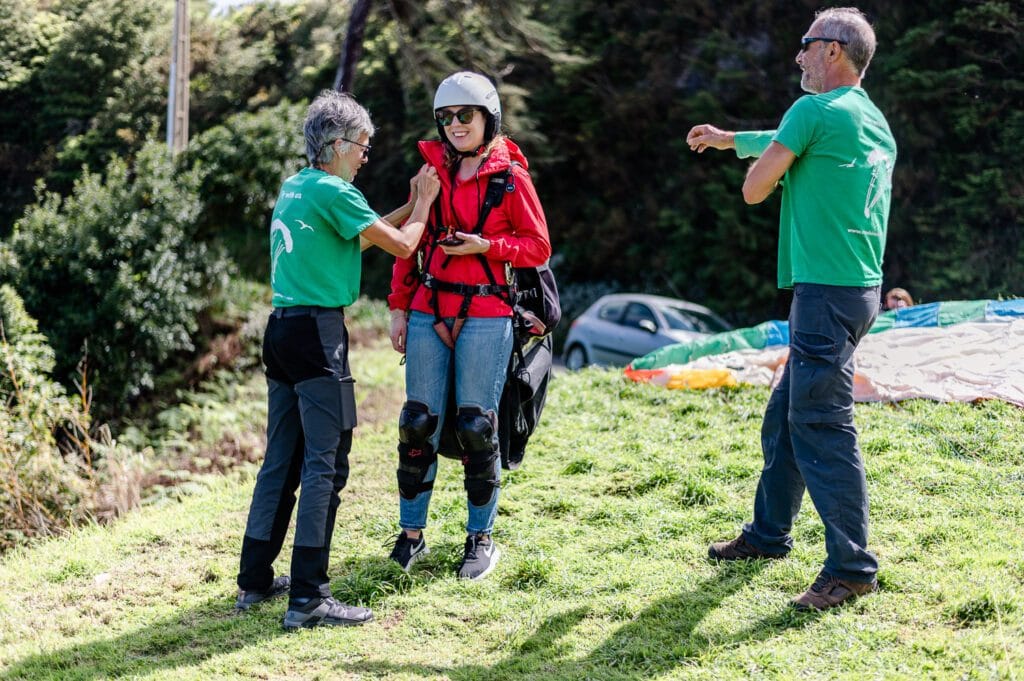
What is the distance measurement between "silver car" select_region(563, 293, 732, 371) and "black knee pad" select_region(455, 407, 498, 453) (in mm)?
9353

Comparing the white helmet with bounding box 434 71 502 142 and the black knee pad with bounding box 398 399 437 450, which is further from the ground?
the white helmet with bounding box 434 71 502 142

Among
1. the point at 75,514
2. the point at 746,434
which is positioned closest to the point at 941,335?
the point at 746,434

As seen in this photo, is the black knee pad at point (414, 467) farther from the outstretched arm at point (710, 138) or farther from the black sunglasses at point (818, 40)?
the black sunglasses at point (818, 40)

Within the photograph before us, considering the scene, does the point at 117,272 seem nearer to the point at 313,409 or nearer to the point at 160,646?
the point at 160,646

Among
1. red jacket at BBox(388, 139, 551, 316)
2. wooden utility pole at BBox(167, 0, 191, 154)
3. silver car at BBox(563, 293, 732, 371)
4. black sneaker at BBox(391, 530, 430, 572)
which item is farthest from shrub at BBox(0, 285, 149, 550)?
silver car at BBox(563, 293, 732, 371)

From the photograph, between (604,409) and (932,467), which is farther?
(604,409)

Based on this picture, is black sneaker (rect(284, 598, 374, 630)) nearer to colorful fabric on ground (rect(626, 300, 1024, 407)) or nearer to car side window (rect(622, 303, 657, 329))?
colorful fabric on ground (rect(626, 300, 1024, 407))

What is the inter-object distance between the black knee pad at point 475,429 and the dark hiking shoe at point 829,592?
1498mm

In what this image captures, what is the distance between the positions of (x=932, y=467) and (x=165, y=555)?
4.27 metres

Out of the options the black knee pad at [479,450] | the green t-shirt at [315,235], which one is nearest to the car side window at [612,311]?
the black knee pad at [479,450]

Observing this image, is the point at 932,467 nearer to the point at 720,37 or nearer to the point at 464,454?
the point at 464,454

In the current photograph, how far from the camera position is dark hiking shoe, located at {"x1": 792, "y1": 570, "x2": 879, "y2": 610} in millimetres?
3820

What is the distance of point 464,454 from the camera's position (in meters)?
4.54

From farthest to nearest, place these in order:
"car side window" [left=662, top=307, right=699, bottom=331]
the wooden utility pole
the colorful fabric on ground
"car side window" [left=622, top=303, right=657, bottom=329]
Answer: the wooden utility pole → "car side window" [left=622, top=303, right=657, bottom=329] → "car side window" [left=662, top=307, right=699, bottom=331] → the colorful fabric on ground
